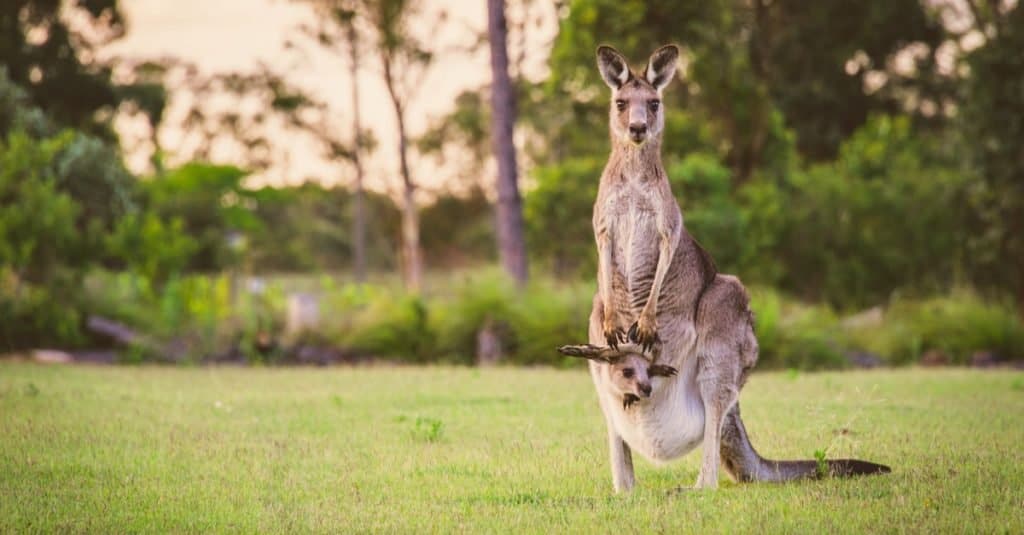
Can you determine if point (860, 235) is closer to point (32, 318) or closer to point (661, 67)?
point (32, 318)

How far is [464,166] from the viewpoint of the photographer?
48.4 m

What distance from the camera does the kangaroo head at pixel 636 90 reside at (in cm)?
695

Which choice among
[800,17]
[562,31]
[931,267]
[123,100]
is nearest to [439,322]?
[562,31]

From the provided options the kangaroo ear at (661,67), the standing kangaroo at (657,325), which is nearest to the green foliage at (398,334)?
the standing kangaroo at (657,325)

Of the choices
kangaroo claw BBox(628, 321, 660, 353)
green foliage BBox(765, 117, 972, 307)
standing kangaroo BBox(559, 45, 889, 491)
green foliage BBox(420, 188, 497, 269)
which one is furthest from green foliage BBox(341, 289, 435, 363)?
green foliage BBox(420, 188, 497, 269)

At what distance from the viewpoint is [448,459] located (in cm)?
820

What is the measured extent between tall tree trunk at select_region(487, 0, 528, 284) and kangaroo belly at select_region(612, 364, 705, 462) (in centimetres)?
1242

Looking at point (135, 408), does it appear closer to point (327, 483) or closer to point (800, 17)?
point (327, 483)

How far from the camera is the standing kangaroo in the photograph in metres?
6.75

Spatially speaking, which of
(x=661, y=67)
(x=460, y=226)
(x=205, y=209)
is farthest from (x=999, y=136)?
(x=460, y=226)

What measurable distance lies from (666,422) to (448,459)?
6.48 feet

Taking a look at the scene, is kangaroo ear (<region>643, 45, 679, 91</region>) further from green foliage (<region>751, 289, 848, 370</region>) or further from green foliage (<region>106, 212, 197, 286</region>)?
green foliage (<region>106, 212, 197, 286</region>)

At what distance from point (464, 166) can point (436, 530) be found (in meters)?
42.9

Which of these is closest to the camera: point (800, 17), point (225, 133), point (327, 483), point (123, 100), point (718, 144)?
point (327, 483)
